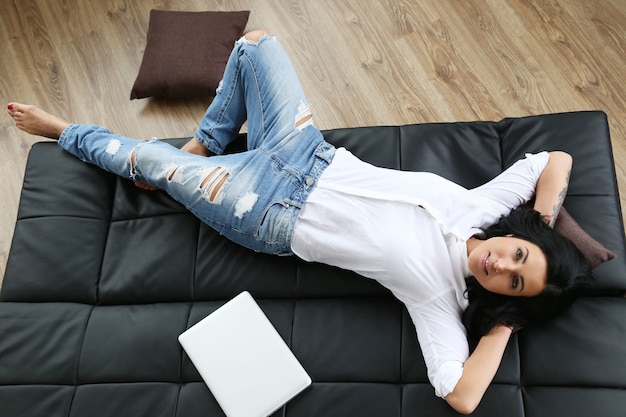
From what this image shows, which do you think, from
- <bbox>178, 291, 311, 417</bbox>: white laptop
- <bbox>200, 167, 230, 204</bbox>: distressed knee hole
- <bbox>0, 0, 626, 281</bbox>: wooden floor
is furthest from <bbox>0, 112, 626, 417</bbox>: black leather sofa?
<bbox>0, 0, 626, 281</bbox>: wooden floor

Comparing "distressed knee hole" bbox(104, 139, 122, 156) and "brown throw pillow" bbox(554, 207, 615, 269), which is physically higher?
"distressed knee hole" bbox(104, 139, 122, 156)

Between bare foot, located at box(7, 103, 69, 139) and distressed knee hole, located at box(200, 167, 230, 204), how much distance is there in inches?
26.4

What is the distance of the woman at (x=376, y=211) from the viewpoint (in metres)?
1.31

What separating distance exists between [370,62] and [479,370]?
4.66 feet

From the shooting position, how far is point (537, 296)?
1.31 m

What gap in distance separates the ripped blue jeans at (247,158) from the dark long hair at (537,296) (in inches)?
21.2

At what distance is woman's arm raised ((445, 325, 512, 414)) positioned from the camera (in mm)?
1279

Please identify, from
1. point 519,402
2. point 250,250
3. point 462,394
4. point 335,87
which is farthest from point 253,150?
point 519,402

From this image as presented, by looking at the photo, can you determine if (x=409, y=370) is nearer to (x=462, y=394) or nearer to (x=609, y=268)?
(x=462, y=394)

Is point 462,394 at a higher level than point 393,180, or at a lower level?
lower

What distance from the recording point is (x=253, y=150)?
1.64 m

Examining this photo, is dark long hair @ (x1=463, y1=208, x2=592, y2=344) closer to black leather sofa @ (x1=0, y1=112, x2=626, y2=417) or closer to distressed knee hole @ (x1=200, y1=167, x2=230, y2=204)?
black leather sofa @ (x1=0, y1=112, x2=626, y2=417)

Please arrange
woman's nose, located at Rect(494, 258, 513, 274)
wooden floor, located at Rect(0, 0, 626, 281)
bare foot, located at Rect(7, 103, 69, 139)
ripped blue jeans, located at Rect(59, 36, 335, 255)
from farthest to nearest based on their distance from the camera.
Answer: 1. wooden floor, located at Rect(0, 0, 626, 281)
2. bare foot, located at Rect(7, 103, 69, 139)
3. ripped blue jeans, located at Rect(59, 36, 335, 255)
4. woman's nose, located at Rect(494, 258, 513, 274)

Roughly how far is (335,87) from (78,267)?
123cm
